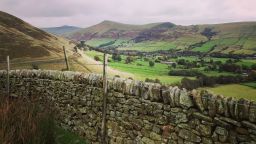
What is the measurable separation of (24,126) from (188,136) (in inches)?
124

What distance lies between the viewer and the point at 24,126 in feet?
22.1

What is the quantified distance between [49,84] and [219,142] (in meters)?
6.55

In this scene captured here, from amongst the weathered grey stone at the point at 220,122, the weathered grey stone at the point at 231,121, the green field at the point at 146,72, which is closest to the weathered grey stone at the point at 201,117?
the weathered grey stone at the point at 220,122

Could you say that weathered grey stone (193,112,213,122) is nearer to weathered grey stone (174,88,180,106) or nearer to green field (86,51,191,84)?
weathered grey stone (174,88,180,106)

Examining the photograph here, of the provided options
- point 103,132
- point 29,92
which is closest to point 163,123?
point 103,132

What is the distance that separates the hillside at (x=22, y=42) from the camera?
31.1 metres

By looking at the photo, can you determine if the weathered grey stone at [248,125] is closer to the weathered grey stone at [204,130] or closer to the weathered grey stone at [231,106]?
the weathered grey stone at [231,106]

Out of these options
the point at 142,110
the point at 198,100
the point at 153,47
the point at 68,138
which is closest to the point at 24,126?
the point at 142,110

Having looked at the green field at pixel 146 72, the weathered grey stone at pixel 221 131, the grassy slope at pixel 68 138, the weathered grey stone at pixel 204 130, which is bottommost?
the green field at pixel 146 72

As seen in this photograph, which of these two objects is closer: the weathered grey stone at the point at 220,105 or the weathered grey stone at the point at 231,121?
the weathered grey stone at the point at 231,121

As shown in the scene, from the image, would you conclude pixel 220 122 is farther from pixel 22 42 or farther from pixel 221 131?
pixel 22 42

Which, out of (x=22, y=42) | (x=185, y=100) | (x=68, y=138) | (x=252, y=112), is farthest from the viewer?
(x=22, y=42)

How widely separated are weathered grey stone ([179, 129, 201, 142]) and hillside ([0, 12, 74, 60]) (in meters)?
25.2

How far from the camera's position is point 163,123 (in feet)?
22.0
